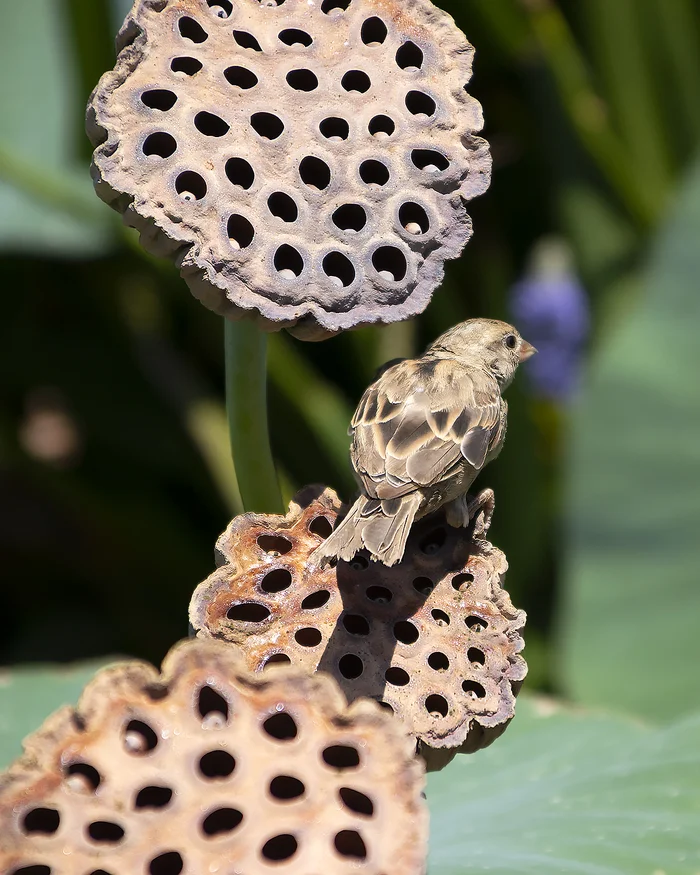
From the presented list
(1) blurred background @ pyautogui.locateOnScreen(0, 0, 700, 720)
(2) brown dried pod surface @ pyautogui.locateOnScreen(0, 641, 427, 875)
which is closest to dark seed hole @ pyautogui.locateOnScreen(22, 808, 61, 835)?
(2) brown dried pod surface @ pyautogui.locateOnScreen(0, 641, 427, 875)

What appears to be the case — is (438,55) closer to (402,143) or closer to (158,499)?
(402,143)

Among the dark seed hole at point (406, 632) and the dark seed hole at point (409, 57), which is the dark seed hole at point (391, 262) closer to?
the dark seed hole at point (409, 57)

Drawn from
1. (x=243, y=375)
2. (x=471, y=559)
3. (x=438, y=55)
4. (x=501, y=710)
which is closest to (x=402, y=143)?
(x=438, y=55)

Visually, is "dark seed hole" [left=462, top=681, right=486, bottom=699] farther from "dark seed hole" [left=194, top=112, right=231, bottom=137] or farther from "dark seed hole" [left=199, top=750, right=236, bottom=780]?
"dark seed hole" [left=194, top=112, right=231, bottom=137]

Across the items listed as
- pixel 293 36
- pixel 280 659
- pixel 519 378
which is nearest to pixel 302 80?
pixel 293 36

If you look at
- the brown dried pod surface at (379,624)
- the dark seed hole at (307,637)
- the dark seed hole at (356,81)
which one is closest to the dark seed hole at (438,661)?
the brown dried pod surface at (379,624)

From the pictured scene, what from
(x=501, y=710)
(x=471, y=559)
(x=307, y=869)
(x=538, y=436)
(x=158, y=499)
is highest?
(x=158, y=499)

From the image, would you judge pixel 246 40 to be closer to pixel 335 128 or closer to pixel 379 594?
pixel 335 128
